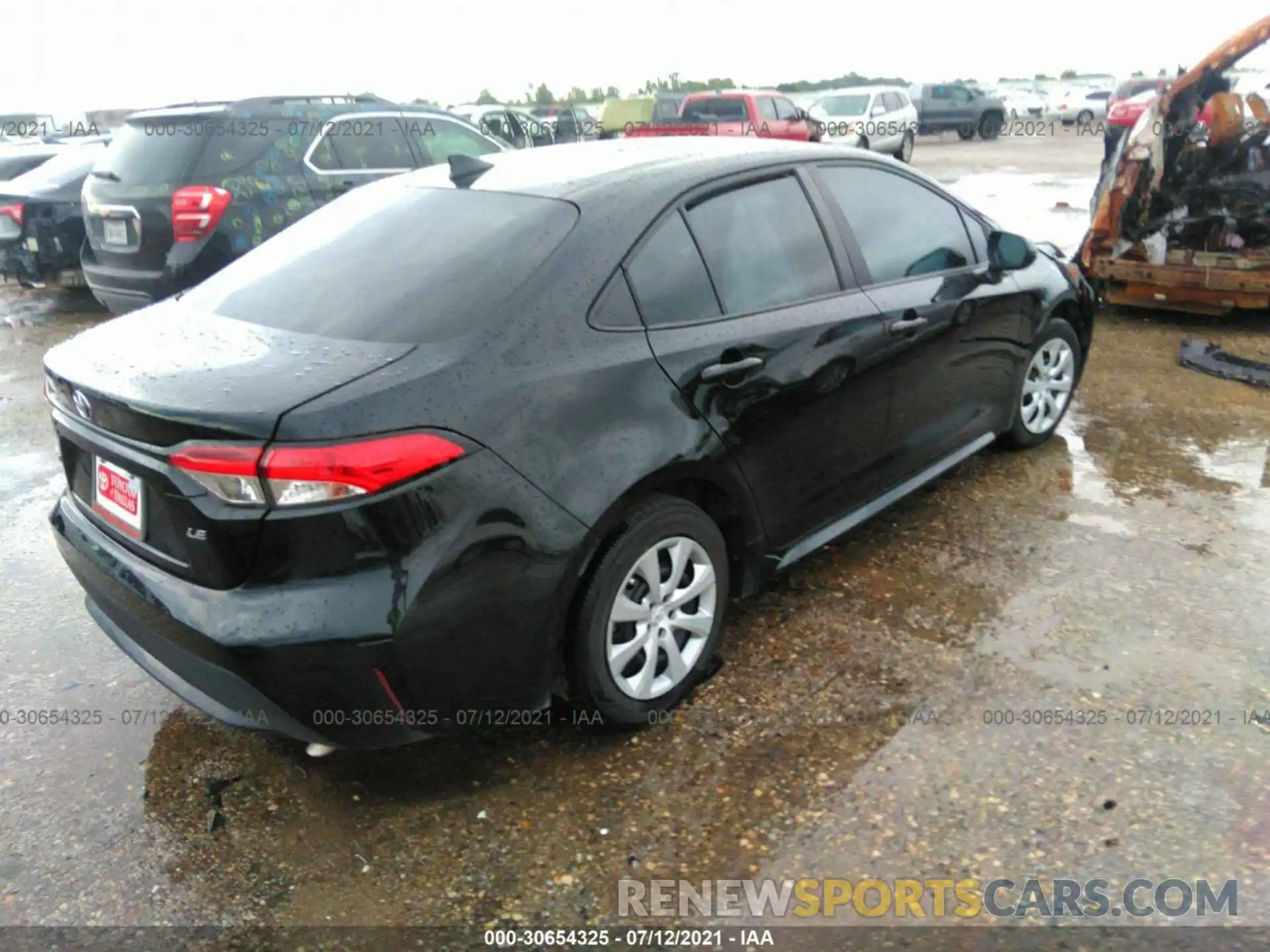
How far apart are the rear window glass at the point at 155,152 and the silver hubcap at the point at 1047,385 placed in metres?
5.34

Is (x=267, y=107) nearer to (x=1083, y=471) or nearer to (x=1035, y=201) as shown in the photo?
(x=1083, y=471)

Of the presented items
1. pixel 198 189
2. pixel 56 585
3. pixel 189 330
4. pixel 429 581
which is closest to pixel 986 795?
pixel 429 581

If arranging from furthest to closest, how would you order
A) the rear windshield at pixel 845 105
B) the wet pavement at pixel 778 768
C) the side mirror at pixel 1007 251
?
the rear windshield at pixel 845 105, the side mirror at pixel 1007 251, the wet pavement at pixel 778 768

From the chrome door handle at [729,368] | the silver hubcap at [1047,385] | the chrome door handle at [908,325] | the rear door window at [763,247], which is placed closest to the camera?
the chrome door handle at [729,368]

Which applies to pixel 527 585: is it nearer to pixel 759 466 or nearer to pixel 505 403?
pixel 505 403

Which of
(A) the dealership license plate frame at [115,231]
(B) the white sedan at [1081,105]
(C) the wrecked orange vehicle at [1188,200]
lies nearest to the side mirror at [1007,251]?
(C) the wrecked orange vehicle at [1188,200]

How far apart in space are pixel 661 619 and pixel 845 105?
869 inches

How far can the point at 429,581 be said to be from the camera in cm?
226

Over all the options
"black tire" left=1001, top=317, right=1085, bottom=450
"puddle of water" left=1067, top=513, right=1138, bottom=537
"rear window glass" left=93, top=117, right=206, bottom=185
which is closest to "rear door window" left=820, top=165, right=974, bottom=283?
"black tire" left=1001, top=317, right=1085, bottom=450

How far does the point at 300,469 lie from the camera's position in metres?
2.15

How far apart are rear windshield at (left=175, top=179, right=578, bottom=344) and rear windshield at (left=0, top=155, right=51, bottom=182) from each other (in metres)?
9.94

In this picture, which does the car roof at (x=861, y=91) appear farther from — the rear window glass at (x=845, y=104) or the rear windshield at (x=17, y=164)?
the rear windshield at (x=17, y=164)

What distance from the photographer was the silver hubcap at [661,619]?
109 inches

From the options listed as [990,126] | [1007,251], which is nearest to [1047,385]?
[1007,251]
